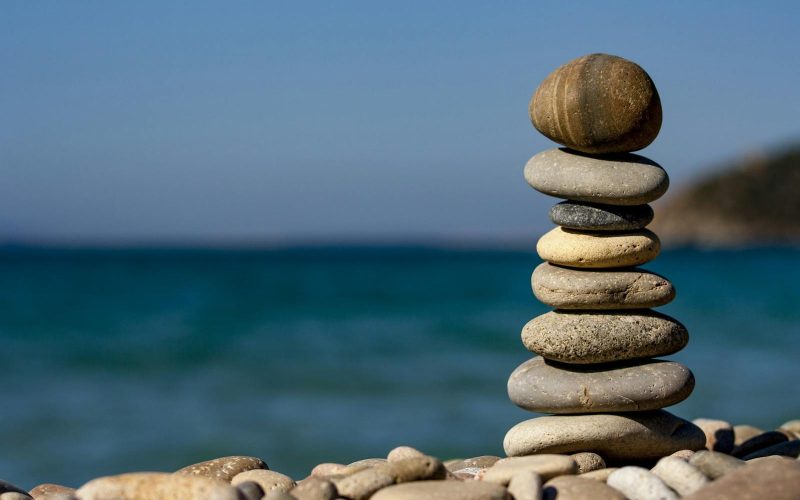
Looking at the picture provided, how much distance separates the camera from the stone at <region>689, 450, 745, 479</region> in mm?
4953

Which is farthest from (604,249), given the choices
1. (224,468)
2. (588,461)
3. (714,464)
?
(224,468)

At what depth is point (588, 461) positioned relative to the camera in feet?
18.2

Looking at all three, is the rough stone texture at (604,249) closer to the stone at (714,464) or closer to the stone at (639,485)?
the stone at (714,464)

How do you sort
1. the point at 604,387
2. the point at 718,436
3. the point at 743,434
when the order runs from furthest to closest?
the point at 743,434 → the point at 718,436 → the point at 604,387

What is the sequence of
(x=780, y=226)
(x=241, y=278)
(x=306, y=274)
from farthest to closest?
(x=780, y=226), (x=306, y=274), (x=241, y=278)

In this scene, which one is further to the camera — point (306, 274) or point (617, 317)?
point (306, 274)

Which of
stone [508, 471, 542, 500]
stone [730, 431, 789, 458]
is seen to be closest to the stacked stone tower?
stone [730, 431, 789, 458]

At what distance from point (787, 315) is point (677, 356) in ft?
25.3

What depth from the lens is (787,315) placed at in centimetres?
2400

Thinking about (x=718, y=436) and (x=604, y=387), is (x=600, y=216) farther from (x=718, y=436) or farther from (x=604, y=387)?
(x=718, y=436)

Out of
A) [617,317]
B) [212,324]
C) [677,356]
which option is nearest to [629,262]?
[617,317]

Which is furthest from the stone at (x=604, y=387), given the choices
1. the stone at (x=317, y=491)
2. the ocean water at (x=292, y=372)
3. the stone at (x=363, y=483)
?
the ocean water at (x=292, y=372)

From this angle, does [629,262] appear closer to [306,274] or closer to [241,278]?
[241,278]

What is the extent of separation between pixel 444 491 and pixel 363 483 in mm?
397
